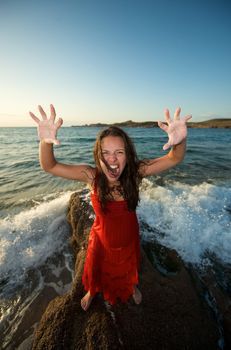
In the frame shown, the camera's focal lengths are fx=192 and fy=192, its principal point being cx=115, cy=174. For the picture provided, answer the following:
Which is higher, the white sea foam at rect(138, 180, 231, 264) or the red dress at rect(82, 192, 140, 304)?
the red dress at rect(82, 192, 140, 304)

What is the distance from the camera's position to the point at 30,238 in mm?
4621

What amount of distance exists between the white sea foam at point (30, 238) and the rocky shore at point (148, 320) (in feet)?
Answer: 5.28

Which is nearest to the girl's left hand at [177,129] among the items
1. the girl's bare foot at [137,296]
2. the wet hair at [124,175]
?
the wet hair at [124,175]

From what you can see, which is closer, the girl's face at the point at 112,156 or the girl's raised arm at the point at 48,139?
the girl's raised arm at the point at 48,139

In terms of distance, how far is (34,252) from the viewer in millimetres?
4152

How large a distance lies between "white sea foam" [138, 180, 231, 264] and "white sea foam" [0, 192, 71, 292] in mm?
2157

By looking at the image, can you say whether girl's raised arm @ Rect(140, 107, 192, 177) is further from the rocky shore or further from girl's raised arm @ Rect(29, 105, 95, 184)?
the rocky shore

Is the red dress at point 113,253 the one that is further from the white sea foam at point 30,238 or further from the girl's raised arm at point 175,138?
the white sea foam at point 30,238

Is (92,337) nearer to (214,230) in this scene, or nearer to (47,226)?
(47,226)

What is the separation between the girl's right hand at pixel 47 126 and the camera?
1.91 metres

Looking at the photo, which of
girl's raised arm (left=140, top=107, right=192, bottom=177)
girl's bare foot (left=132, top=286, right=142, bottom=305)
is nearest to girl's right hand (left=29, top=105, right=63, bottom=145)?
girl's raised arm (left=140, top=107, right=192, bottom=177)

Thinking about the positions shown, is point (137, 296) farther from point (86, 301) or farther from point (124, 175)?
point (124, 175)

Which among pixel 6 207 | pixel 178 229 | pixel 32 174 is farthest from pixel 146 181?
pixel 32 174

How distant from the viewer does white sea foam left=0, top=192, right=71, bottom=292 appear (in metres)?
3.84
